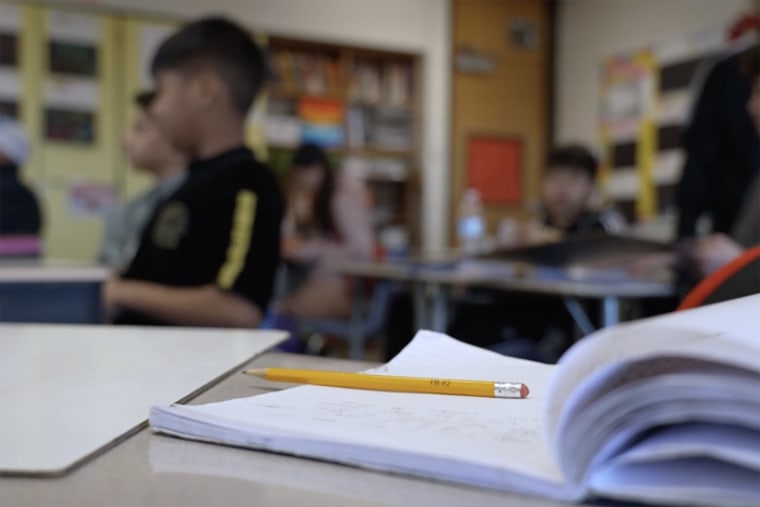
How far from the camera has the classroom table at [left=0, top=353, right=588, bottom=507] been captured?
0.37 metres

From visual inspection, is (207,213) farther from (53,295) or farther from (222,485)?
(222,485)

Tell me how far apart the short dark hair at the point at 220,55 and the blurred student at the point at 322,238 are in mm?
2182

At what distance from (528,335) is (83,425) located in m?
2.68

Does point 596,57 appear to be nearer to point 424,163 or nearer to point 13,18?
point 424,163

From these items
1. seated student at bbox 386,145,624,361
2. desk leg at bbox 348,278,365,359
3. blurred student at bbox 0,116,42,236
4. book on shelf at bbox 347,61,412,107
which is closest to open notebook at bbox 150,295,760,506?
seated student at bbox 386,145,624,361

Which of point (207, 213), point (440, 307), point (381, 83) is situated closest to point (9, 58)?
point (381, 83)

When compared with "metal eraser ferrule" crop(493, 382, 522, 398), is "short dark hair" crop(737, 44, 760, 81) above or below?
above

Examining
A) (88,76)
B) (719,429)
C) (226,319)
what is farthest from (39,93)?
(719,429)

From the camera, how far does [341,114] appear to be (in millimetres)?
5973

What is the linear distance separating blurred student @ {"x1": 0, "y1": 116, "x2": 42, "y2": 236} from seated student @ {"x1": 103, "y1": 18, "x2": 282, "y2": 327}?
1274 millimetres

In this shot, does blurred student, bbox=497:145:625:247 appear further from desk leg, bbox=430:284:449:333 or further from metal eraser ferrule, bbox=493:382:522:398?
metal eraser ferrule, bbox=493:382:522:398

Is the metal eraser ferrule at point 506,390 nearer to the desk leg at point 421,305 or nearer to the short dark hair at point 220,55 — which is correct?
the short dark hair at point 220,55

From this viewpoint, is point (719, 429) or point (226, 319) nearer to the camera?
point (719, 429)

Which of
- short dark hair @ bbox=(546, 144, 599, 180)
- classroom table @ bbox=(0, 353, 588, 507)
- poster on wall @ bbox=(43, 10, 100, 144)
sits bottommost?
classroom table @ bbox=(0, 353, 588, 507)
